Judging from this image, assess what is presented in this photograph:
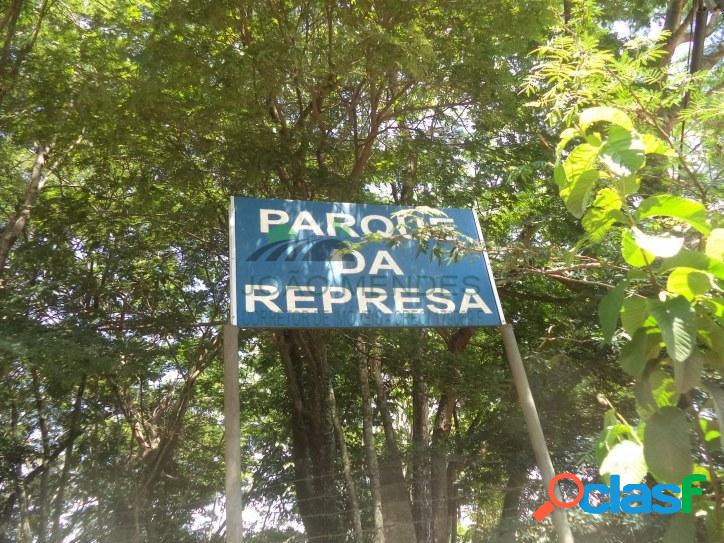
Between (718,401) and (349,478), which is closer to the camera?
(718,401)

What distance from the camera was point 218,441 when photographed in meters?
5.49

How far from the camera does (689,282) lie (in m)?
1.07

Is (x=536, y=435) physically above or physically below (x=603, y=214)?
below

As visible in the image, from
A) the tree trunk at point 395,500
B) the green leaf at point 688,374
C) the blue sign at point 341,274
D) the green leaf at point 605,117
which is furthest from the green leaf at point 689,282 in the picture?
the tree trunk at point 395,500

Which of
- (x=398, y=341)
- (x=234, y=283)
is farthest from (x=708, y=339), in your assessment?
(x=398, y=341)

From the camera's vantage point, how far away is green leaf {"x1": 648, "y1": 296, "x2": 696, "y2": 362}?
1.00m

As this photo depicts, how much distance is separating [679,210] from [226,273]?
4.95 metres

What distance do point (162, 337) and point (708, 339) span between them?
4.81 m

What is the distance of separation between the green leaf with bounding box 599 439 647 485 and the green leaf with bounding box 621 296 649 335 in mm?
230

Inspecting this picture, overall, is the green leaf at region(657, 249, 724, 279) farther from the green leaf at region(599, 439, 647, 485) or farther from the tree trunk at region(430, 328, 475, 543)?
the tree trunk at region(430, 328, 475, 543)

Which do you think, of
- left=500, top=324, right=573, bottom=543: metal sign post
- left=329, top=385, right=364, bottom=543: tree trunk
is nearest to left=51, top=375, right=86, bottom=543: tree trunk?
left=329, top=385, right=364, bottom=543: tree trunk

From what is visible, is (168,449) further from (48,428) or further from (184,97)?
(184,97)

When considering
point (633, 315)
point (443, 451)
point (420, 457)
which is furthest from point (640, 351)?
point (443, 451)

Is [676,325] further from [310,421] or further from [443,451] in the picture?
[310,421]
